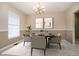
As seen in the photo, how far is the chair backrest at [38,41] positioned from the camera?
12.8ft

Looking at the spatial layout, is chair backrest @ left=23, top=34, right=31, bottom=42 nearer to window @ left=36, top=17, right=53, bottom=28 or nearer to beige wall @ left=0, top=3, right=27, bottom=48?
beige wall @ left=0, top=3, right=27, bottom=48

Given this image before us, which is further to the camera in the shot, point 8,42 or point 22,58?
point 8,42

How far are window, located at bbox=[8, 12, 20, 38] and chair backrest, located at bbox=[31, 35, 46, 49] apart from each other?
0.60 metres

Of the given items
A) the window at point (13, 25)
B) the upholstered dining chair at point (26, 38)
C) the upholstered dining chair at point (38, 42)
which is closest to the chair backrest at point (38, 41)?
the upholstered dining chair at point (38, 42)

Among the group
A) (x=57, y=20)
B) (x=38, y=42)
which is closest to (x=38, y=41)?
(x=38, y=42)

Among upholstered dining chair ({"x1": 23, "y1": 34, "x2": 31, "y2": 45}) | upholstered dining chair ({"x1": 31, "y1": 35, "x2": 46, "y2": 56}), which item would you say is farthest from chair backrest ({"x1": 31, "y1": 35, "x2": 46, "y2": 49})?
upholstered dining chair ({"x1": 23, "y1": 34, "x2": 31, "y2": 45})

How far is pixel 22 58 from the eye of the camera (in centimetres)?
195

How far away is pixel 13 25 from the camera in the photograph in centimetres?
384

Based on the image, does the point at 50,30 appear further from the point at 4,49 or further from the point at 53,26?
the point at 4,49

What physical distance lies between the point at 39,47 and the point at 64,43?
1.21m

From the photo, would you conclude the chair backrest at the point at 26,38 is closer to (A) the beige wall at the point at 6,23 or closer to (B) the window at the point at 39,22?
(A) the beige wall at the point at 6,23

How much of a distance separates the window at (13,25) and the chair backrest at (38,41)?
1.96 feet

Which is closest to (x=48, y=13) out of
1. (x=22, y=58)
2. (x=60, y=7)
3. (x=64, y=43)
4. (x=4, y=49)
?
(x=60, y=7)

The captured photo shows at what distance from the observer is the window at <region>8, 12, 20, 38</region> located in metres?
3.79
